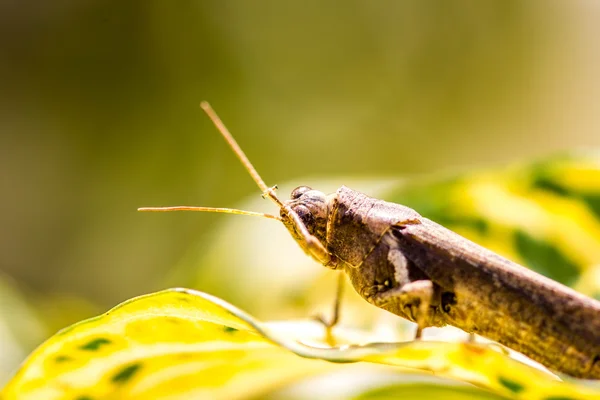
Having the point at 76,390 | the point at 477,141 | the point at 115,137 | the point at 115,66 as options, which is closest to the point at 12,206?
the point at 115,137

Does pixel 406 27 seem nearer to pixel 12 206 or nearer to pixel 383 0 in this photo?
pixel 383 0

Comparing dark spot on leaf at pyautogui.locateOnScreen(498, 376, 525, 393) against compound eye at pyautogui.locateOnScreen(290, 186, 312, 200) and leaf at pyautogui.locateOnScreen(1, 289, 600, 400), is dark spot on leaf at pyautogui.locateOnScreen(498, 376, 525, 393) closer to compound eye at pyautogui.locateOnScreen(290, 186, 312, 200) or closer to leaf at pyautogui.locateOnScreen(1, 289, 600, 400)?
leaf at pyautogui.locateOnScreen(1, 289, 600, 400)

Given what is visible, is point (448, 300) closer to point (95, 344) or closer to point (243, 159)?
point (243, 159)

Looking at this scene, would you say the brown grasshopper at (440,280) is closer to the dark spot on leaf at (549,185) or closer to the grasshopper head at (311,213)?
the grasshopper head at (311,213)

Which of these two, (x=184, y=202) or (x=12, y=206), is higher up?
(x=12, y=206)

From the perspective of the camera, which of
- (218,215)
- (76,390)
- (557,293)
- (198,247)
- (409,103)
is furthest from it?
(409,103)

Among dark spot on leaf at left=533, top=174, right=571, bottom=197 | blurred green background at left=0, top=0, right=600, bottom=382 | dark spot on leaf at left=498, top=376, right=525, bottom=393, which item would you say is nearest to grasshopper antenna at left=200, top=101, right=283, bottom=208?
dark spot on leaf at left=533, top=174, right=571, bottom=197
